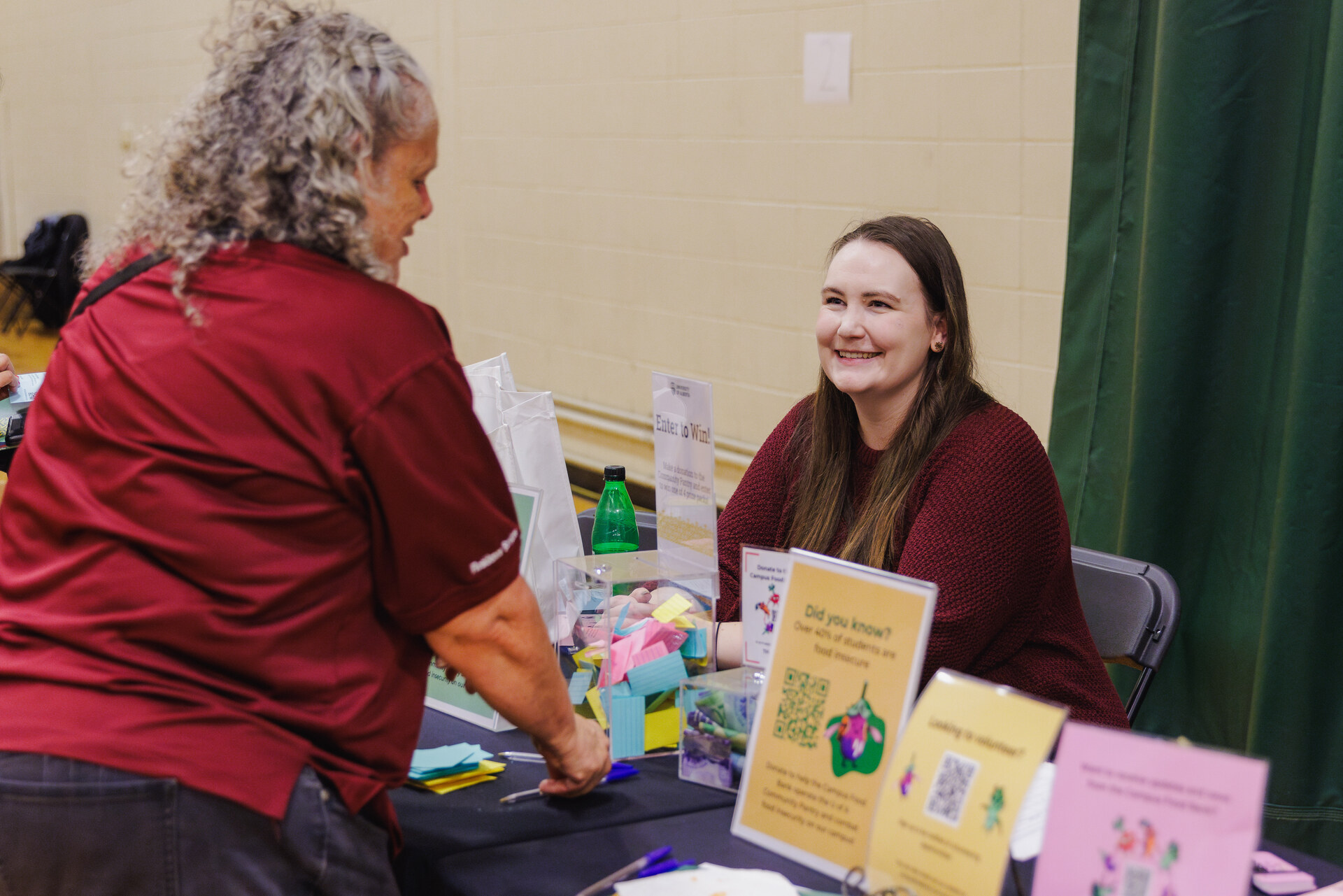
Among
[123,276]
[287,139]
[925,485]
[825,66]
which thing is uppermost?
[825,66]

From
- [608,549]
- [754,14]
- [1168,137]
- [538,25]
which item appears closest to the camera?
[608,549]

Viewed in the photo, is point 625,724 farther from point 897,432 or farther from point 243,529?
point 897,432

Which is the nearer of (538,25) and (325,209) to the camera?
(325,209)

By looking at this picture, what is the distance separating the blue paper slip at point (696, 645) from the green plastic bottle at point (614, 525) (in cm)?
46

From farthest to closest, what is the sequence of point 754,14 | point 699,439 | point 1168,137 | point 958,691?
point 754,14 → point 1168,137 → point 699,439 → point 958,691

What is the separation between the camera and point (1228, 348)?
229cm

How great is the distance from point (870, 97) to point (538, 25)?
1591 mm

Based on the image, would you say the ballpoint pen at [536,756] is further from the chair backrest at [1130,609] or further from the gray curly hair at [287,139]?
the chair backrest at [1130,609]

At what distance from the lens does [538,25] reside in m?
4.37

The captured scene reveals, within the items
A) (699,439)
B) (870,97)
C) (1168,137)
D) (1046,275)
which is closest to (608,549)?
(699,439)

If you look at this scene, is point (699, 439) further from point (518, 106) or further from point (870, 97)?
point (518, 106)

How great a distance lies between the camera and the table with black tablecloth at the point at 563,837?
43.6 inches

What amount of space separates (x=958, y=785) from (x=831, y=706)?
0.17 meters

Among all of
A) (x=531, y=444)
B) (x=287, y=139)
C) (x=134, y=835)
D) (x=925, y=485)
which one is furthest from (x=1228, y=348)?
(x=134, y=835)
